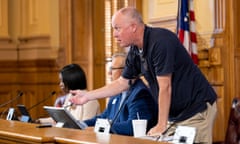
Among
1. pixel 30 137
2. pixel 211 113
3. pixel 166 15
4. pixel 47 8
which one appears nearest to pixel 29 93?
pixel 47 8

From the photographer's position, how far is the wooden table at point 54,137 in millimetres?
2270

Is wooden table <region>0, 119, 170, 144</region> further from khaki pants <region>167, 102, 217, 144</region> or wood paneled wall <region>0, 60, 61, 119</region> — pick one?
wood paneled wall <region>0, 60, 61, 119</region>

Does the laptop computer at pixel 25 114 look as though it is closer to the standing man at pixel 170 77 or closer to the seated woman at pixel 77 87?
the seated woman at pixel 77 87

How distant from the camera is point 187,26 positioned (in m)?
4.89

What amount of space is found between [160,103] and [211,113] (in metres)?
0.34

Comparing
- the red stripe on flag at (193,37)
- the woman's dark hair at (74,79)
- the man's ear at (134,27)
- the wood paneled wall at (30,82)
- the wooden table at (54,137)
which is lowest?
the wood paneled wall at (30,82)

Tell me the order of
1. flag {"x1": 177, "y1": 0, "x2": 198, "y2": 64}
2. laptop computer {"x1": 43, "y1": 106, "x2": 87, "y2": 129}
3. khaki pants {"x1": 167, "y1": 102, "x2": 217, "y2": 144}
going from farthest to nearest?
flag {"x1": 177, "y1": 0, "x2": 198, "y2": 64}, laptop computer {"x1": 43, "y1": 106, "x2": 87, "y2": 129}, khaki pants {"x1": 167, "y1": 102, "x2": 217, "y2": 144}

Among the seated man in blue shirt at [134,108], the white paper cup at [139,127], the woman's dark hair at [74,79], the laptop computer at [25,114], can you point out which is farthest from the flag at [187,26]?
the white paper cup at [139,127]

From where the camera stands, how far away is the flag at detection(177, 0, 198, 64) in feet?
15.9

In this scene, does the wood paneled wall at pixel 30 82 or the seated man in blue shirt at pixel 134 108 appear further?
the wood paneled wall at pixel 30 82

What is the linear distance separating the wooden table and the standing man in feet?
1.74

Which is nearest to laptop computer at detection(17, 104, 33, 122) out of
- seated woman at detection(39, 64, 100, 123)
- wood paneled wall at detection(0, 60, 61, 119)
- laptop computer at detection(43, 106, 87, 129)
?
seated woman at detection(39, 64, 100, 123)

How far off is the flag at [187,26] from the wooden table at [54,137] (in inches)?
87.4

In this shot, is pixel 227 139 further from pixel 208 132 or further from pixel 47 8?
pixel 47 8
